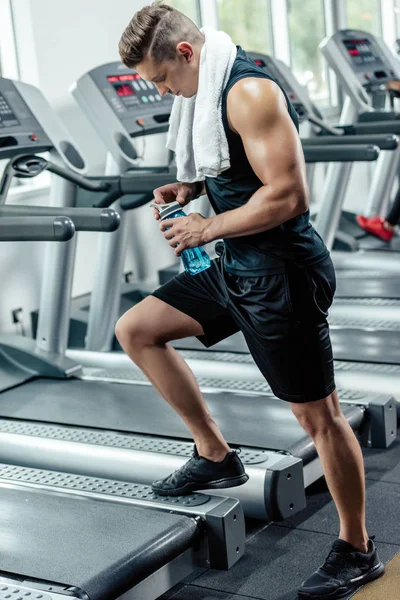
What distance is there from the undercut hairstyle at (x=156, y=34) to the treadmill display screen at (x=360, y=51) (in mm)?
4320

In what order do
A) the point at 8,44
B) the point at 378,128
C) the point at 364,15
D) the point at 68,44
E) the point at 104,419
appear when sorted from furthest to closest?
the point at 364,15
the point at 378,128
the point at 68,44
the point at 8,44
the point at 104,419

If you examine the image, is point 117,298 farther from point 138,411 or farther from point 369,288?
point 369,288

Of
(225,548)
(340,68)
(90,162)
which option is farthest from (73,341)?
(340,68)

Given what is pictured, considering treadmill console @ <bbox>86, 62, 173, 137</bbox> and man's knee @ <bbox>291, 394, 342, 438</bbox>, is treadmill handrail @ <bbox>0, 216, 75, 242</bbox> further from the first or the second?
treadmill console @ <bbox>86, 62, 173, 137</bbox>

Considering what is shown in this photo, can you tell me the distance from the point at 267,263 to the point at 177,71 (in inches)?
20.7

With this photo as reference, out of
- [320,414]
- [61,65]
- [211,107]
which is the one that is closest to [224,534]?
[320,414]

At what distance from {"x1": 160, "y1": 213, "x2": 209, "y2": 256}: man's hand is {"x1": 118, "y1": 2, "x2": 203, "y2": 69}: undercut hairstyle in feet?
1.30

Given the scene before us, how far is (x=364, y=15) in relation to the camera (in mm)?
8961

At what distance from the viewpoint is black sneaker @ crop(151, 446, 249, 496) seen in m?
2.66

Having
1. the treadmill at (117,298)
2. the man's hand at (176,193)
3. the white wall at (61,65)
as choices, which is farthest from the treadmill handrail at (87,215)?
the white wall at (61,65)

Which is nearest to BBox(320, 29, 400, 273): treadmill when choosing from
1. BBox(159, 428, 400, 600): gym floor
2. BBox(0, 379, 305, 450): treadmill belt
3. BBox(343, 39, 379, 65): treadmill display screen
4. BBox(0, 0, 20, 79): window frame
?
BBox(343, 39, 379, 65): treadmill display screen

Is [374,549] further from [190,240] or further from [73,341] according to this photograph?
[73,341]

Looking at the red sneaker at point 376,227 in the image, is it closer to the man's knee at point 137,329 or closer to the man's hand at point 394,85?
the man's hand at point 394,85

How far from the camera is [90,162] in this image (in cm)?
532
